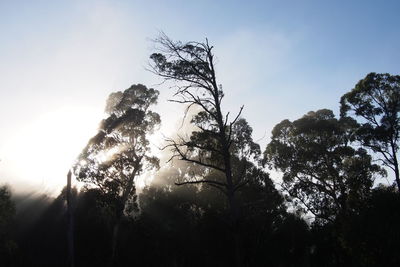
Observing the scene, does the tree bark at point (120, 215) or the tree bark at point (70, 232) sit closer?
the tree bark at point (70, 232)

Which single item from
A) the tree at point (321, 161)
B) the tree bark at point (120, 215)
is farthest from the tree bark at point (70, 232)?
the tree at point (321, 161)

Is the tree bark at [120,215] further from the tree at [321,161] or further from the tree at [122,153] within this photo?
the tree at [321,161]

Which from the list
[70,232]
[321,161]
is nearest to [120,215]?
[70,232]

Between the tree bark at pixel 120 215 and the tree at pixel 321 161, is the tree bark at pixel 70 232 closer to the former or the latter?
the tree bark at pixel 120 215

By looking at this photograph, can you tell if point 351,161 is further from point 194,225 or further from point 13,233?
point 13,233

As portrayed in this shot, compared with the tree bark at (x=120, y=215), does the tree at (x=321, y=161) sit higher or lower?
higher

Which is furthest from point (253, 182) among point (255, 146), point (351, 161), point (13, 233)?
point (13, 233)

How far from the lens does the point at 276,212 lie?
26.2 m

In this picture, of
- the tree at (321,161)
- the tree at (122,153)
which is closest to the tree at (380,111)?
the tree at (321,161)

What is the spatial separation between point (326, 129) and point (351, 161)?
2.90 m

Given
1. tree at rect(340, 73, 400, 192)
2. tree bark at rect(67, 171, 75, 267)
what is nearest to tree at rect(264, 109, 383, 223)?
tree at rect(340, 73, 400, 192)

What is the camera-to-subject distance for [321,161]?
80.6ft

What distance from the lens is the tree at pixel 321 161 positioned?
23.9 m

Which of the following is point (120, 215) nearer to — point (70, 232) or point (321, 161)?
point (70, 232)
